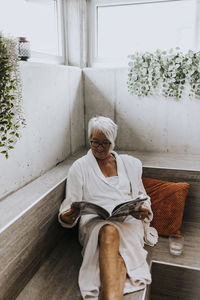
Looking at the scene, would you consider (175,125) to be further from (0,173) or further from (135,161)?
(0,173)

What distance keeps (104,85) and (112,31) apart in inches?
22.9

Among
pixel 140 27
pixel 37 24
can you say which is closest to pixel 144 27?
pixel 140 27

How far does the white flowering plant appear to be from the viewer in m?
2.46

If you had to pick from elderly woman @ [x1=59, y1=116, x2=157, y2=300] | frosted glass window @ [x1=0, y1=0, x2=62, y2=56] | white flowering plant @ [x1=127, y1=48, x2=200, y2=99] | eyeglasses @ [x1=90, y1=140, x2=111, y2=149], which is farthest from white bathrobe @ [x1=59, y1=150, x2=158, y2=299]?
frosted glass window @ [x1=0, y1=0, x2=62, y2=56]

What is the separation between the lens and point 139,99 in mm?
2732

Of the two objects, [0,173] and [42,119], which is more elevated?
[42,119]

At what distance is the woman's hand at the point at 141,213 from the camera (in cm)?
178

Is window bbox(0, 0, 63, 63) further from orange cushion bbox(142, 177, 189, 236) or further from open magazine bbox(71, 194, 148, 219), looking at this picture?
orange cushion bbox(142, 177, 189, 236)

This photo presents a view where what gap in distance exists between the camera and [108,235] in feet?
5.50

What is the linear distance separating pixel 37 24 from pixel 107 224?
5.50 feet

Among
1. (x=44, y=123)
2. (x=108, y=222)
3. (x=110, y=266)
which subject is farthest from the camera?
(x=44, y=123)

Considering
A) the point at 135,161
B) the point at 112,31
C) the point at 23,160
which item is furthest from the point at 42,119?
the point at 112,31

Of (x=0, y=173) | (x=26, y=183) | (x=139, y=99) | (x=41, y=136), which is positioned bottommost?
(x=26, y=183)

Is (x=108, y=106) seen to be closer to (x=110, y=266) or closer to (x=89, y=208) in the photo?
(x=89, y=208)
